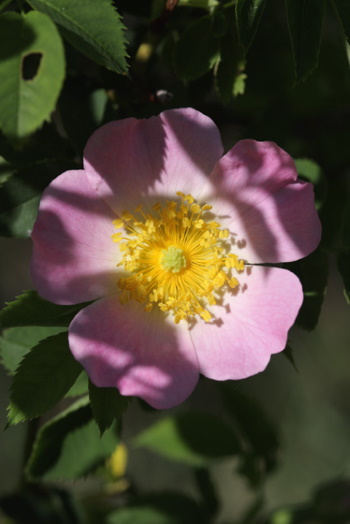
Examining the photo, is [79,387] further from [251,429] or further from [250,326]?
[251,429]

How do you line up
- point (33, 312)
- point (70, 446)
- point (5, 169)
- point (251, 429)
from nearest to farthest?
point (33, 312), point (5, 169), point (70, 446), point (251, 429)

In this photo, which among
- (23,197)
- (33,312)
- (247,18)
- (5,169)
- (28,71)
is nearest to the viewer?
(28,71)

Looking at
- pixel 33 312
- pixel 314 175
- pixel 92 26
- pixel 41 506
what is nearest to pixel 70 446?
pixel 41 506

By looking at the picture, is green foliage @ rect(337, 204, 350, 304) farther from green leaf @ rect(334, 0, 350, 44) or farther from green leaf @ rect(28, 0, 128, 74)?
green leaf @ rect(28, 0, 128, 74)

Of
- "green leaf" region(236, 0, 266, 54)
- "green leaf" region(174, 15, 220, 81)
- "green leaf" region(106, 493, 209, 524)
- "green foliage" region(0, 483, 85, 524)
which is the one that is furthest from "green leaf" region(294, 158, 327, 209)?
"green foliage" region(0, 483, 85, 524)

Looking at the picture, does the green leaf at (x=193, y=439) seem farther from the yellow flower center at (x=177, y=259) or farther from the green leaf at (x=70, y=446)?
the yellow flower center at (x=177, y=259)

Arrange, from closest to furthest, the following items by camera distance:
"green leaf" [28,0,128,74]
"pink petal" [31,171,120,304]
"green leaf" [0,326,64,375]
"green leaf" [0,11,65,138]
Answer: "green leaf" [0,11,65,138] → "green leaf" [28,0,128,74] → "pink petal" [31,171,120,304] → "green leaf" [0,326,64,375]
